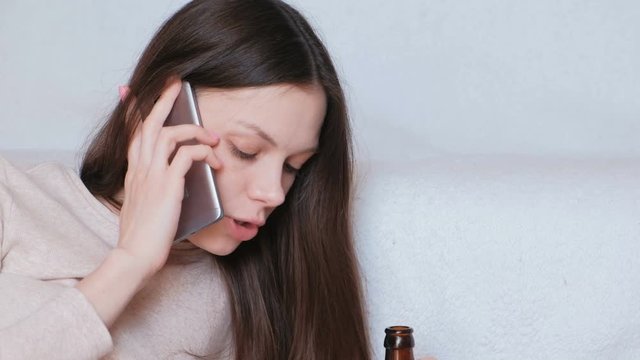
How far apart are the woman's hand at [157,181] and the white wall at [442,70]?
66cm

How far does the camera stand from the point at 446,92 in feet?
6.56

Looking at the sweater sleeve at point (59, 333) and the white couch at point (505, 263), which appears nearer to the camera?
the sweater sleeve at point (59, 333)

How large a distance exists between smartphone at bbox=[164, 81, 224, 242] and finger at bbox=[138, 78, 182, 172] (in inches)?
0.4

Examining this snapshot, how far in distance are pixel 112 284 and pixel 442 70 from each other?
37.5 inches

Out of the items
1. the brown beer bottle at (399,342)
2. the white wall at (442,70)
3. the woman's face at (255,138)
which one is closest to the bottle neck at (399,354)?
the brown beer bottle at (399,342)

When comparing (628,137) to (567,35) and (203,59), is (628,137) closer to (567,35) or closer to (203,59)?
(567,35)

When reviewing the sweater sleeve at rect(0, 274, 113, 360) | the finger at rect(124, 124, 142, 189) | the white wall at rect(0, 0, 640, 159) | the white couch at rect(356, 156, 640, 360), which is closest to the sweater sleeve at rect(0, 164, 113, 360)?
the sweater sleeve at rect(0, 274, 113, 360)

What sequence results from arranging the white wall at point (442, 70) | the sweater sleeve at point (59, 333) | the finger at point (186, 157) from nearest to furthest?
the sweater sleeve at point (59, 333), the finger at point (186, 157), the white wall at point (442, 70)

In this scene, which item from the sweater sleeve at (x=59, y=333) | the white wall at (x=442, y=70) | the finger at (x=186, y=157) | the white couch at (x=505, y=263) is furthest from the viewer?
the white wall at (x=442, y=70)

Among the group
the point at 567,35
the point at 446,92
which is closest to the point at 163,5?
the point at 446,92

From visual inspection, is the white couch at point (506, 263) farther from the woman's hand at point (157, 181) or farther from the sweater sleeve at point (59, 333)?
the sweater sleeve at point (59, 333)

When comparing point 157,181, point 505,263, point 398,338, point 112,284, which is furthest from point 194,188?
point 505,263

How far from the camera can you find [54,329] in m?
1.15

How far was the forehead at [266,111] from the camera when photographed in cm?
129
